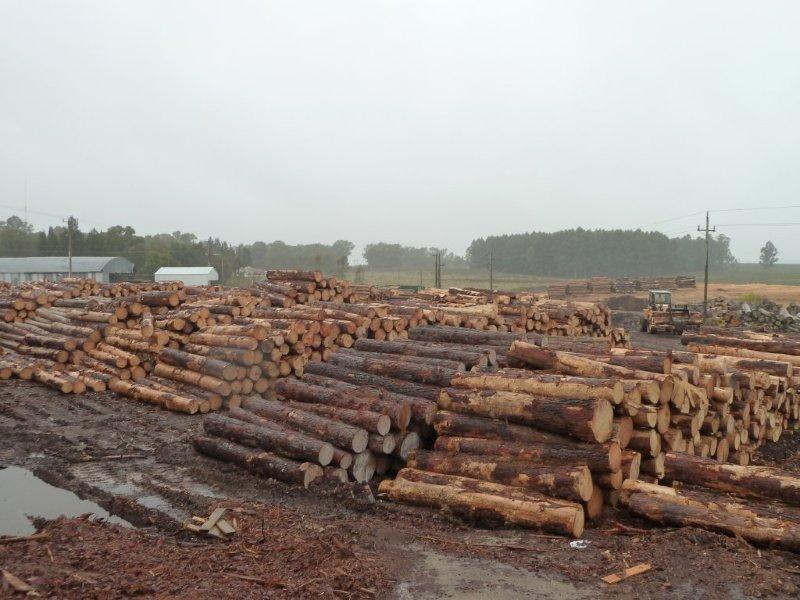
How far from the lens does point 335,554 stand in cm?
529

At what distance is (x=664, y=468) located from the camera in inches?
270

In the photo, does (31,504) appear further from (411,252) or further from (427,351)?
(411,252)

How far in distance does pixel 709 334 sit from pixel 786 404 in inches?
135

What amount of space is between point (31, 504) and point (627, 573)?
6.29 m

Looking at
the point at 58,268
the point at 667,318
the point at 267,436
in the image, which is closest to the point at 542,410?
the point at 267,436

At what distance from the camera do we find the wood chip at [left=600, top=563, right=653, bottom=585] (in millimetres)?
4941

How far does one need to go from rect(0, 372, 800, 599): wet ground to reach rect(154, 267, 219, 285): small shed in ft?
129

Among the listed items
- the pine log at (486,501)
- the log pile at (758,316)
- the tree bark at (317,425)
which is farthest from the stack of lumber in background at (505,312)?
the log pile at (758,316)

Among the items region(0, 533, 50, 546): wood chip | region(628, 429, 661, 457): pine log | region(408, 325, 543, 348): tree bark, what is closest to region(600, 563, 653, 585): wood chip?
region(628, 429, 661, 457): pine log

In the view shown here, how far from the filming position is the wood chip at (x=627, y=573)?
4.94 metres

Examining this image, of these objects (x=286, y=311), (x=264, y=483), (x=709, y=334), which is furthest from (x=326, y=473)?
(x=709, y=334)

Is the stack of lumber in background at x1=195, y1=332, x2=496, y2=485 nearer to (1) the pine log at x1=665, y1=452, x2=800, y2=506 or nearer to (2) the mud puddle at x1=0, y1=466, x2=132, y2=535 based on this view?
(2) the mud puddle at x1=0, y1=466, x2=132, y2=535

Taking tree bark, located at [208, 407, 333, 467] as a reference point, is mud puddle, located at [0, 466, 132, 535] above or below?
below

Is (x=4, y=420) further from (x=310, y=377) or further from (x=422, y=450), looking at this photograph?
(x=422, y=450)
